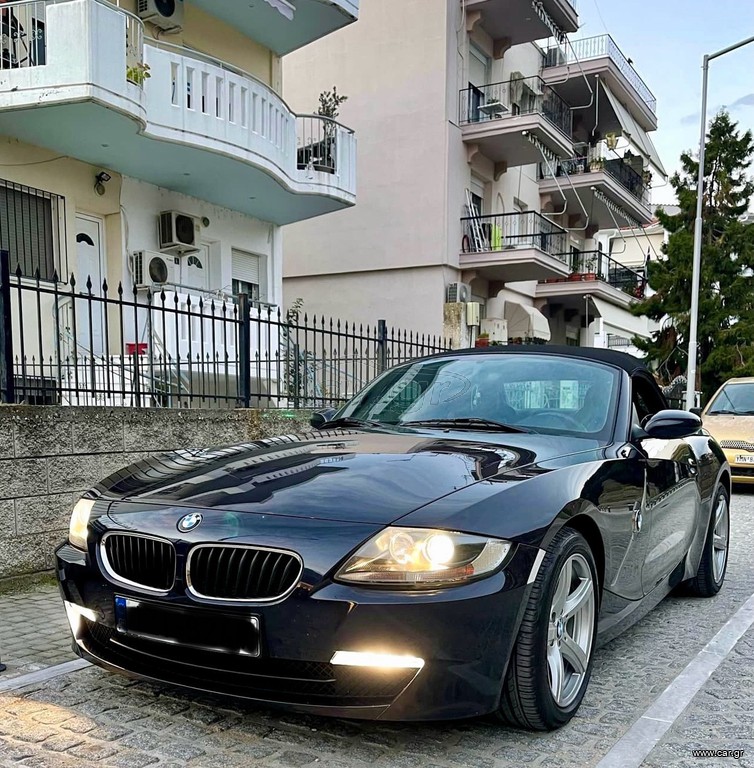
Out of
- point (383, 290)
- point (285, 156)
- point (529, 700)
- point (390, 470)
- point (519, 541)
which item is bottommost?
point (529, 700)

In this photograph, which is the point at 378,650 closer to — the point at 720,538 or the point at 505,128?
the point at 720,538

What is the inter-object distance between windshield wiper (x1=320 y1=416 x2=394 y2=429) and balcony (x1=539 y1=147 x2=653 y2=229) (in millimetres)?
18398

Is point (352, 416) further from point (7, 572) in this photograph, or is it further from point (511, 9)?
point (511, 9)

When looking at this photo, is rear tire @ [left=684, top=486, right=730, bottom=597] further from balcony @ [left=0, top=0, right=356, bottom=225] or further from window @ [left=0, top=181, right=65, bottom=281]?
window @ [left=0, top=181, right=65, bottom=281]

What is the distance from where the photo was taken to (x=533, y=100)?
2002cm

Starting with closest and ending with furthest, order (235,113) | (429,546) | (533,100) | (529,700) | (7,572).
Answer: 1. (429,546)
2. (529,700)
3. (7,572)
4. (235,113)
5. (533,100)

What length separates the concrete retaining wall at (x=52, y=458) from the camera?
15.7 ft

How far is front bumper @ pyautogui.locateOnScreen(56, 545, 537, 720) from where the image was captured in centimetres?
223

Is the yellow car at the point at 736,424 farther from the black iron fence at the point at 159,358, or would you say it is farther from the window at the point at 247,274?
the window at the point at 247,274

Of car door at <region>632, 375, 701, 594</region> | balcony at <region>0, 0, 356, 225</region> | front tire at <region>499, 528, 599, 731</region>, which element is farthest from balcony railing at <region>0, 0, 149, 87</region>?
front tire at <region>499, 528, 599, 731</region>

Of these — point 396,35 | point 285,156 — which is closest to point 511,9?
point 396,35

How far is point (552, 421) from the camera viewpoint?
3572 millimetres

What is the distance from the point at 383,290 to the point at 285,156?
703 centimetres

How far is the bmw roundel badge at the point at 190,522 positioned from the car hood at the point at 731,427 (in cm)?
888
